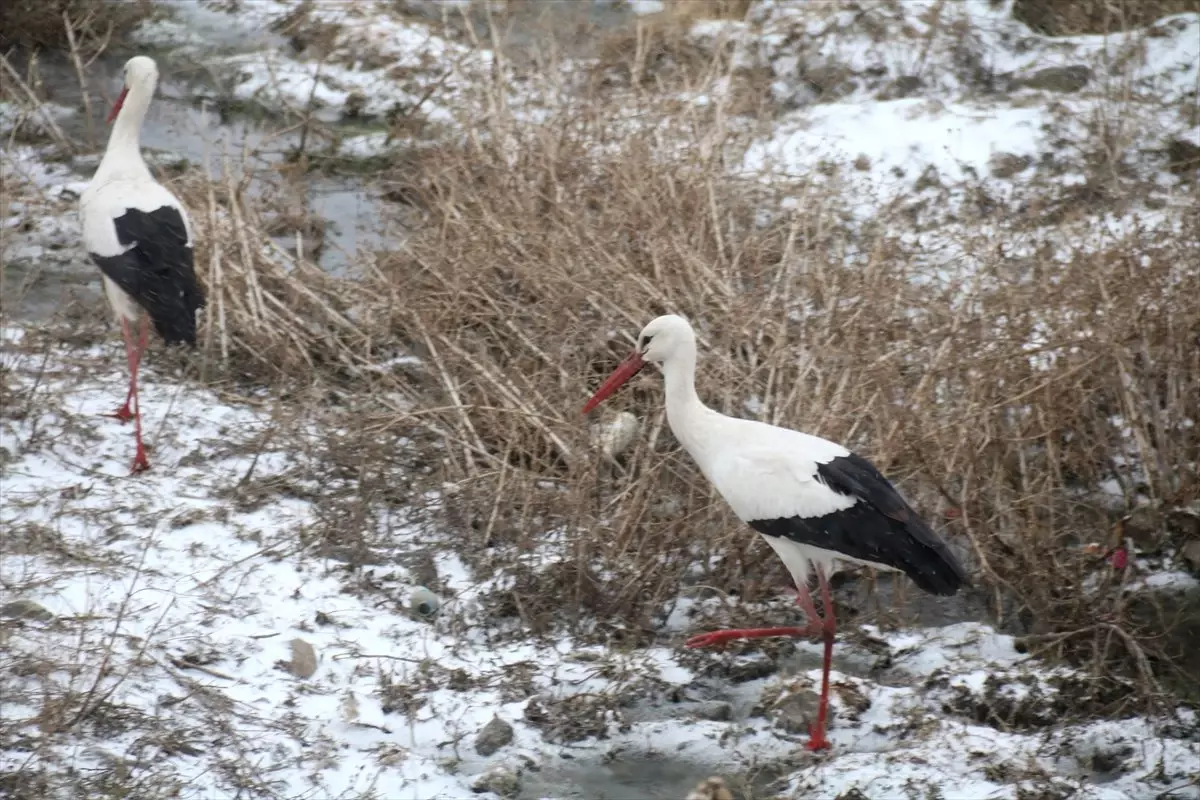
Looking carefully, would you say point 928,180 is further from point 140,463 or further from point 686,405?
point 140,463

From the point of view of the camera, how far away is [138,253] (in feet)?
19.1

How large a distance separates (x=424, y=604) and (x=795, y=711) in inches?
49.9

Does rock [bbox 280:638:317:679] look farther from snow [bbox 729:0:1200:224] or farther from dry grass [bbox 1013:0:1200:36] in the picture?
dry grass [bbox 1013:0:1200:36]

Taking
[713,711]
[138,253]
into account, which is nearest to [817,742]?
A: [713,711]

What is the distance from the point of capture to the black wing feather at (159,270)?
18.8 ft

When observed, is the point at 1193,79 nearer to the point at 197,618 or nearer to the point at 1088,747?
the point at 1088,747

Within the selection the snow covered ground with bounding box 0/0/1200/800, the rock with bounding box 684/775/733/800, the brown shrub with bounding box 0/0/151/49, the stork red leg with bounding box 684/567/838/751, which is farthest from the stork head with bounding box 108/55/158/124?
the rock with bounding box 684/775/733/800

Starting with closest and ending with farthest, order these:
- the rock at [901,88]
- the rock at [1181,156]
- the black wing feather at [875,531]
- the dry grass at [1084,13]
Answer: the black wing feather at [875,531]
the rock at [1181,156]
the rock at [901,88]
the dry grass at [1084,13]

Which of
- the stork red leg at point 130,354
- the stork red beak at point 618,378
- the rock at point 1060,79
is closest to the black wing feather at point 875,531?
the stork red beak at point 618,378

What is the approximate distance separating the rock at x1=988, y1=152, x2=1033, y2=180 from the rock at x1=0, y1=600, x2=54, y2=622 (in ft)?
18.6

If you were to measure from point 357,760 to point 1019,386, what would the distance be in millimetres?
2743

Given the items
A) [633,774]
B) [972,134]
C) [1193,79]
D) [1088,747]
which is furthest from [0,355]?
[1193,79]

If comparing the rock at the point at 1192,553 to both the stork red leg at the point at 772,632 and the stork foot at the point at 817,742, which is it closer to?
the stork red leg at the point at 772,632

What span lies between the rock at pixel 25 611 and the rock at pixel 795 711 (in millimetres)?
2153
